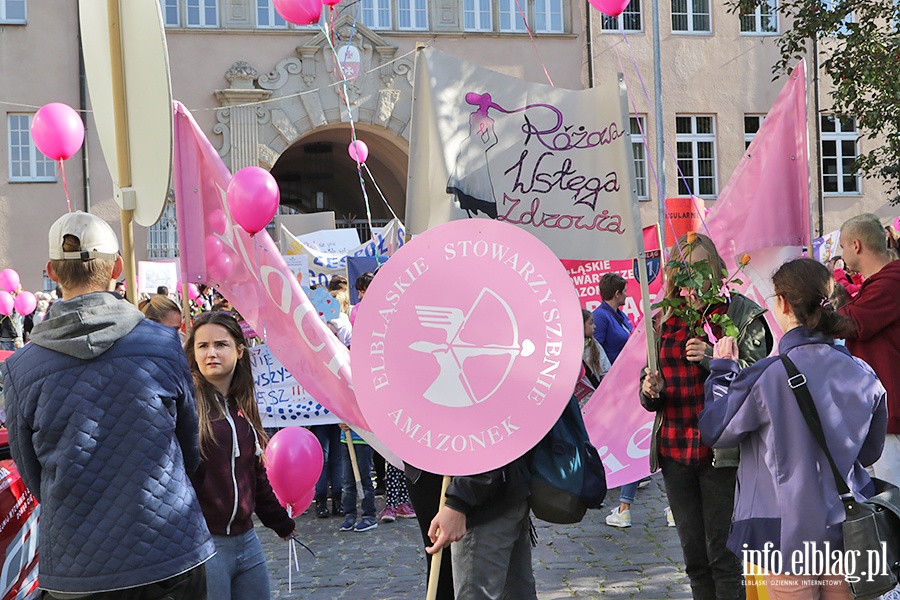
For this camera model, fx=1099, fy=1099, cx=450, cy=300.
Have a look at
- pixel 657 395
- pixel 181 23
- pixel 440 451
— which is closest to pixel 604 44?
pixel 181 23

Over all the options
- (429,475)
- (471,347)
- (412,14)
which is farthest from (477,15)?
(471,347)

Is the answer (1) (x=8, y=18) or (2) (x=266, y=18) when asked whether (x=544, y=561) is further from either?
(1) (x=8, y=18)

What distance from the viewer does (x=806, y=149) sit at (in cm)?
629

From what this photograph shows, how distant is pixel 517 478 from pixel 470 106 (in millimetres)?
1531

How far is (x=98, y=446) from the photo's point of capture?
297 cm

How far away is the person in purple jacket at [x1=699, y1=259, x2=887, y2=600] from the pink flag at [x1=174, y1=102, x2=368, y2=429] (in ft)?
6.04

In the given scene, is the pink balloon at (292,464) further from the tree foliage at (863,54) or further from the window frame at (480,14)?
the window frame at (480,14)

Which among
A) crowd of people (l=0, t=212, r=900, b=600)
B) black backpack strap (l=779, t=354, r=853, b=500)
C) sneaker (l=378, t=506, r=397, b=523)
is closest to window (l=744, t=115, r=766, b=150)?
sneaker (l=378, t=506, r=397, b=523)

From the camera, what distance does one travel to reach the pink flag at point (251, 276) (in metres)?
5.31

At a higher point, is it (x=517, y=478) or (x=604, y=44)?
(x=604, y=44)

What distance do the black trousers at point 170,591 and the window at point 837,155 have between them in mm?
24470

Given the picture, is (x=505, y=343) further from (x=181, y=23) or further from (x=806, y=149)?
(x=181, y=23)

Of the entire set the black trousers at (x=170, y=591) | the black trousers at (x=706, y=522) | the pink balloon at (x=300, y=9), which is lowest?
the black trousers at (x=706, y=522)

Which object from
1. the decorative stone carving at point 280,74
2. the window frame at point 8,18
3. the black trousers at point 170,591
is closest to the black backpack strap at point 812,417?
the black trousers at point 170,591
